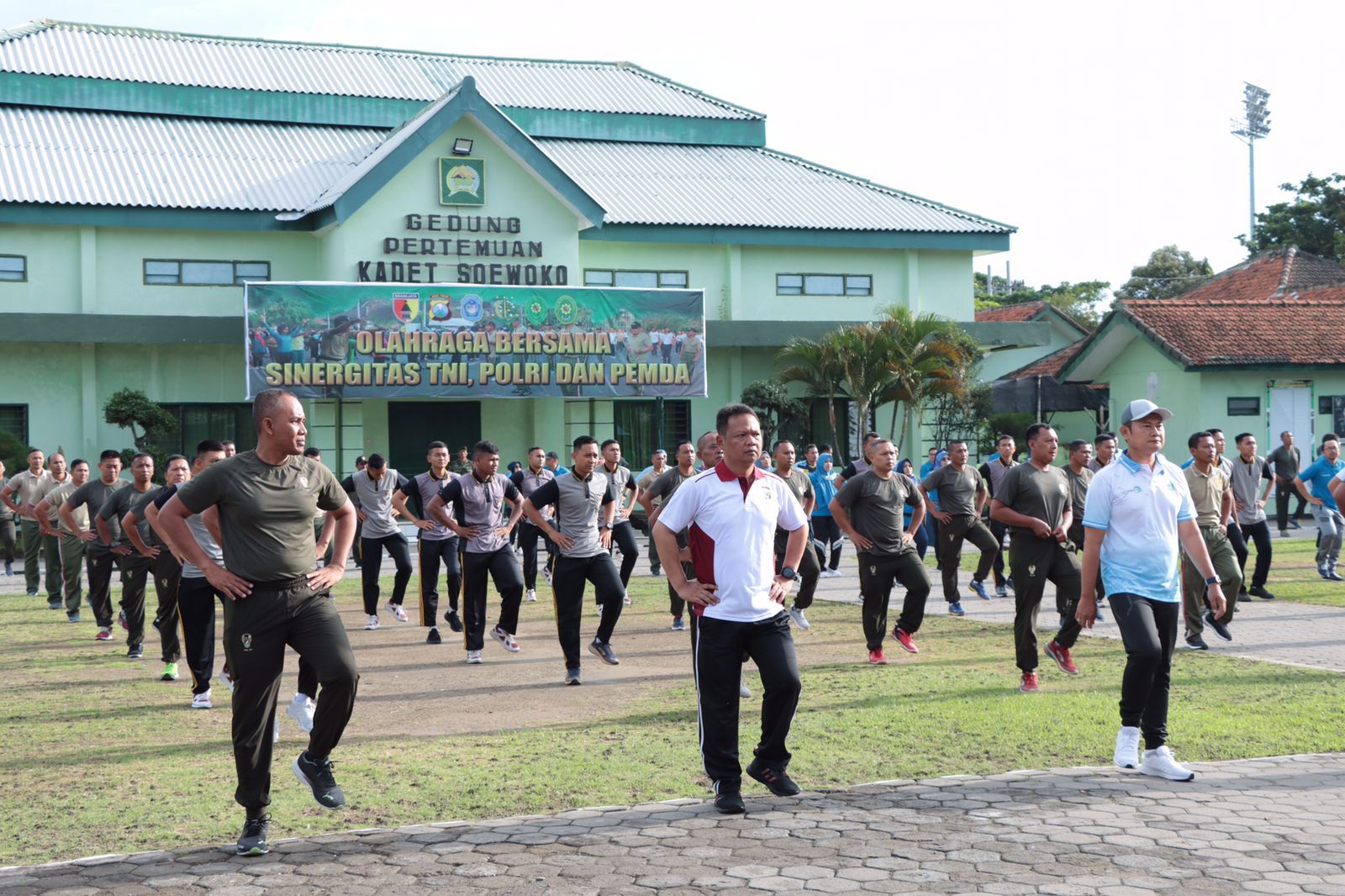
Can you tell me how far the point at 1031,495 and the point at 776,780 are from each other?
500 centimetres

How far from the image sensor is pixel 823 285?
34094 mm

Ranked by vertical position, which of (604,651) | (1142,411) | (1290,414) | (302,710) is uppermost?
(1290,414)

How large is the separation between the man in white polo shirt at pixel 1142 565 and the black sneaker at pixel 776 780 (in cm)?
185

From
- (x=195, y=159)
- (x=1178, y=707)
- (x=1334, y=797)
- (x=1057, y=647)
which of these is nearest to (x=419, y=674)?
(x=1057, y=647)

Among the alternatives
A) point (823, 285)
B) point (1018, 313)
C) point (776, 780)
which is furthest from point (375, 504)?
point (1018, 313)

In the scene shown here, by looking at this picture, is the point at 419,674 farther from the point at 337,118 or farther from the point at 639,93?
the point at 639,93

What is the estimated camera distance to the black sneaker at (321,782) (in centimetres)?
685

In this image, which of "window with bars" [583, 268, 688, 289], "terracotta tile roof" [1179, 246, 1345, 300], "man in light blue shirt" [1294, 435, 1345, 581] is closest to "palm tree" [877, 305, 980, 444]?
"window with bars" [583, 268, 688, 289]

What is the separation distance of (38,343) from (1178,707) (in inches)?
1006

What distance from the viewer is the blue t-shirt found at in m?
17.7

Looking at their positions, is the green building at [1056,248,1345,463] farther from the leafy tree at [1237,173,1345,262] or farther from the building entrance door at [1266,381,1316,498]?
the leafy tree at [1237,173,1345,262]

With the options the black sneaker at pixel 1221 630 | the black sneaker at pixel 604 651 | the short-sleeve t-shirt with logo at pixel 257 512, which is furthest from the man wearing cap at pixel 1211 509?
the short-sleeve t-shirt with logo at pixel 257 512

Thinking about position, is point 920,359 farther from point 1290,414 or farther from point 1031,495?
point 1031,495

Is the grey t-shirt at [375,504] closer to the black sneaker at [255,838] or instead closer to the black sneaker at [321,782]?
the black sneaker at [321,782]
